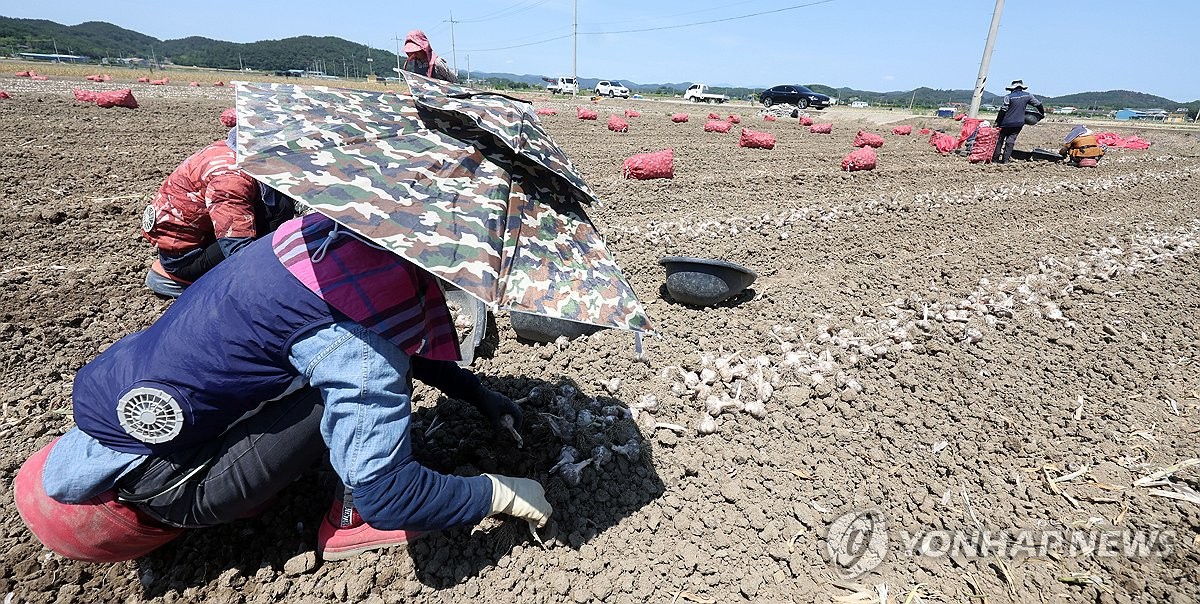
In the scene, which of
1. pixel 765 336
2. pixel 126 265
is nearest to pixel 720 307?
pixel 765 336

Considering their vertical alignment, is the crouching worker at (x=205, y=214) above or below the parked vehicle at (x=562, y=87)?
below

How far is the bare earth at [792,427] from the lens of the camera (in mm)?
1938

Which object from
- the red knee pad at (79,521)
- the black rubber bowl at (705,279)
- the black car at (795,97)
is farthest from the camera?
the black car at (795,97)

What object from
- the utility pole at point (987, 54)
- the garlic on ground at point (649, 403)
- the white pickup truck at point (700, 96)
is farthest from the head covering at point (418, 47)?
the white pickup truck at point (700, 96)

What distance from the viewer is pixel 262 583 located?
192 centimetres

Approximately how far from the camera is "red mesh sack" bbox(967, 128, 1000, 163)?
10.0 m

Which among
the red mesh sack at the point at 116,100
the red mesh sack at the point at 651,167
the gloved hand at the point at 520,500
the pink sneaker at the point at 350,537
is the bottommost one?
the pink sneaker at the point at 350,537

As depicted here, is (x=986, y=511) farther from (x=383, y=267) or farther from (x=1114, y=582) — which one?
(x=383, y=267)

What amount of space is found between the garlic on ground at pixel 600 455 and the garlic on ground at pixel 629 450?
0.15 feet

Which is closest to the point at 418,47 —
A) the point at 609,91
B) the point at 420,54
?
the point at 420,54

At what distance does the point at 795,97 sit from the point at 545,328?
96.3ft

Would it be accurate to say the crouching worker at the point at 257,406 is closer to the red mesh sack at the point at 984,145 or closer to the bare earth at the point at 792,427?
the bare earth at the point at 792,427

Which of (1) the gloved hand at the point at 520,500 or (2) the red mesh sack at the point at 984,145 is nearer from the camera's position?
(1) the gloved hand at the point at 520,500

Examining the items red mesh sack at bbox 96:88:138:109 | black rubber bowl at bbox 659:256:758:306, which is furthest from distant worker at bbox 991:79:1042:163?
red mesh sack at bbox 96:88:138:109
